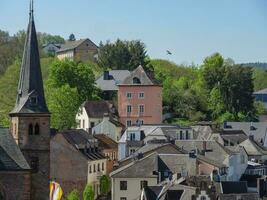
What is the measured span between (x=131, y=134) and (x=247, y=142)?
30.2 feet

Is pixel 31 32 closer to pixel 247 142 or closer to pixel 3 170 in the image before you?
pixel 3 170

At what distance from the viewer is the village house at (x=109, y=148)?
227ft

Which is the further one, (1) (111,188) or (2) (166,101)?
(2) (166,101)

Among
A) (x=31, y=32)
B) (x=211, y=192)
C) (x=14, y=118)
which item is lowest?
(x=211, y=192)

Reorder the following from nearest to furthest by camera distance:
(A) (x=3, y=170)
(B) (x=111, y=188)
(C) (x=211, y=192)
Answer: (A) (x=3, y=170) < (C) (x=211, y=192) < (B) (x=111, y=188)

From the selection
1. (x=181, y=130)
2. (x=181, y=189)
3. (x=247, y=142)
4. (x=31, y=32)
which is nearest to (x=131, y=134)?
(x=181, y=130)

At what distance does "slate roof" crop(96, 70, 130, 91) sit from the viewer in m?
92.6

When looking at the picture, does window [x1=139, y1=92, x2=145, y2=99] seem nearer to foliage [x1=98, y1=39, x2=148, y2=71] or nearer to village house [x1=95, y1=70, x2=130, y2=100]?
village house [x1=95, y1=70, x2=130, y2=100]

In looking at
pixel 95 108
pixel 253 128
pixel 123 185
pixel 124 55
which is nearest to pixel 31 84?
pixel 123 185

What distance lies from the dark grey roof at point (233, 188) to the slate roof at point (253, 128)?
30302mm

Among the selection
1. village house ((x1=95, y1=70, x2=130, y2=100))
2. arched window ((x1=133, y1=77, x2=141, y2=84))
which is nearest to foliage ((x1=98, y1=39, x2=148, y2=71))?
village house ((x1=95, y1=70, x2=130, y2=100))

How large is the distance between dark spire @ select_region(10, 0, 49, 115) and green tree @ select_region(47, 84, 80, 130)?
1293 inches

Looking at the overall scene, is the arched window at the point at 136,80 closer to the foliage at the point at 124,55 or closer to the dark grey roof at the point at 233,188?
the foliage at the point at 124,55

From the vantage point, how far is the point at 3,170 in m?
41.2
